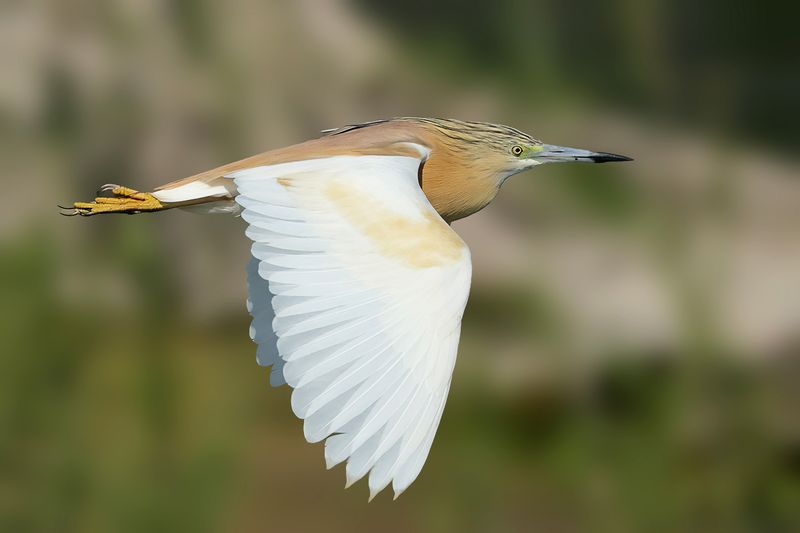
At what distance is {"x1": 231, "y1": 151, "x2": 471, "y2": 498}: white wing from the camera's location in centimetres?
80

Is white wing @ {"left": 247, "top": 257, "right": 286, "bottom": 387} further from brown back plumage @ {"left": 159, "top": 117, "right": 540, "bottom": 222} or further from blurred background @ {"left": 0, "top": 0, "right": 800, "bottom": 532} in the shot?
blurred background @ {"left": 0, "top": 0, "right": 800, "bottom": 532}

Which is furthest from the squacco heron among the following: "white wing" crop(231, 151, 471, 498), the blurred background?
the blurred background

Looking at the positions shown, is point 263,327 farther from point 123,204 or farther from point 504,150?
point 504,150

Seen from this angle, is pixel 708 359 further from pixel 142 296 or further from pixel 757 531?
pixel 142 296

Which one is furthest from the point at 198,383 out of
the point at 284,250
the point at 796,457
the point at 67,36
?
the point at 284,250

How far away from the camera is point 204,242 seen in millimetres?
2555

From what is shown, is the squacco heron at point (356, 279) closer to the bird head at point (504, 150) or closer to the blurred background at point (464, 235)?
the bird head at point (504, 150)

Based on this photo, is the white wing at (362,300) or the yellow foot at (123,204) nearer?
the white wing at (362,300)

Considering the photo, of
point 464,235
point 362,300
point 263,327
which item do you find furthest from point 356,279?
point 464,235

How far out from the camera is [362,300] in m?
0.88

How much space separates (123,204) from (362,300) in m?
0.33

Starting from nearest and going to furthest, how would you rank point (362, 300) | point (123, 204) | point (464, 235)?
point (362, 300), point (123, 204), point (464, 235)

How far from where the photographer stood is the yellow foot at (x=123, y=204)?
109 centimetres

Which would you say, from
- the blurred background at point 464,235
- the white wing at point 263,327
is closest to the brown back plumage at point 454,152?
the white wing at point 263,327
